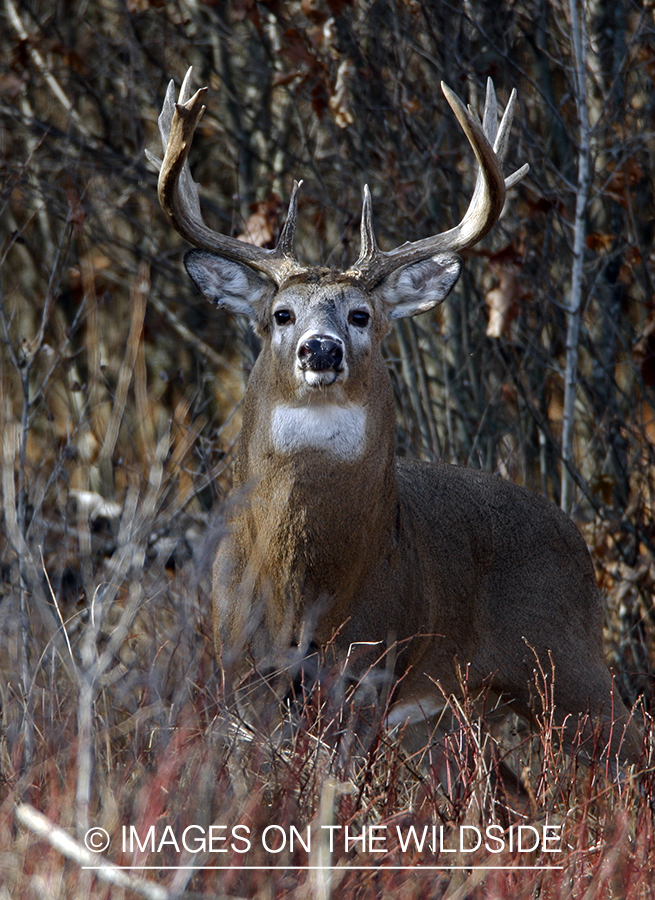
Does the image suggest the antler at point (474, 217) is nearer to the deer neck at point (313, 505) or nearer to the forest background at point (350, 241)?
the deer neck at point (313, 505)

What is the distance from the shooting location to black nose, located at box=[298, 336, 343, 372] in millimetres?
4266

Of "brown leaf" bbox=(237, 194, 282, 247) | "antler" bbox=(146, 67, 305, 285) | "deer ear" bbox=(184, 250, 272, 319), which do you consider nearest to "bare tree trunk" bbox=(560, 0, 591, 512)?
"brown leaf" bbox=(237, 194, 282, 247)

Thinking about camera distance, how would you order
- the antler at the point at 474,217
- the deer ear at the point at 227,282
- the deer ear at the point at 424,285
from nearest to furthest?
the antler at the point at 474,217 < the deer ear at the point at 227,282 < the deer ear at the point at 424,285

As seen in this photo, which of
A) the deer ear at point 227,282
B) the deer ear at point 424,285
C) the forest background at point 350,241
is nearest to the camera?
the deer ear at point 227,282

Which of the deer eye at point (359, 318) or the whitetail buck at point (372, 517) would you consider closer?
the whitetail buck at point (372, 517)

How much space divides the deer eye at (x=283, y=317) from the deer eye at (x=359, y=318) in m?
0.23

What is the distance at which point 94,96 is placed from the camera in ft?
28.1

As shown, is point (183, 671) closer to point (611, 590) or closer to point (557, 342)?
point (611, 590)

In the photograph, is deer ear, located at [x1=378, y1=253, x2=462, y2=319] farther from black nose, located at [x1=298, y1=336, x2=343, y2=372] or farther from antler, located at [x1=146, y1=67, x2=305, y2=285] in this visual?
black nose, located at [x1=298, y1=336, x2=343, y2=372]

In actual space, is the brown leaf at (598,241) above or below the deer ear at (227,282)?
above

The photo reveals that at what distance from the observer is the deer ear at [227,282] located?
502 cm

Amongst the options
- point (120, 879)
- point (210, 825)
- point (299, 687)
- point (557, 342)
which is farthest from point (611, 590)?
point (120, 879)

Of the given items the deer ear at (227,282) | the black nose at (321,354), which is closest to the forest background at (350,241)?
the deer ear at (227,282)

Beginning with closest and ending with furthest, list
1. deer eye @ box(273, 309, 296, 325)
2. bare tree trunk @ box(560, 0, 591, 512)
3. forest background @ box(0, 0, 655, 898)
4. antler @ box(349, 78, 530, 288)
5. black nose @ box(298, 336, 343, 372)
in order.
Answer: black nose @ box(298, 336, 343, 372)
deer eye @ box(273, 309, 296, 325)
antler @ box(349, 78, 530, 288)
forest background @ box(0, 0, 655, 898)
bare tree trunk @ box(560, 0, 591, 512)
